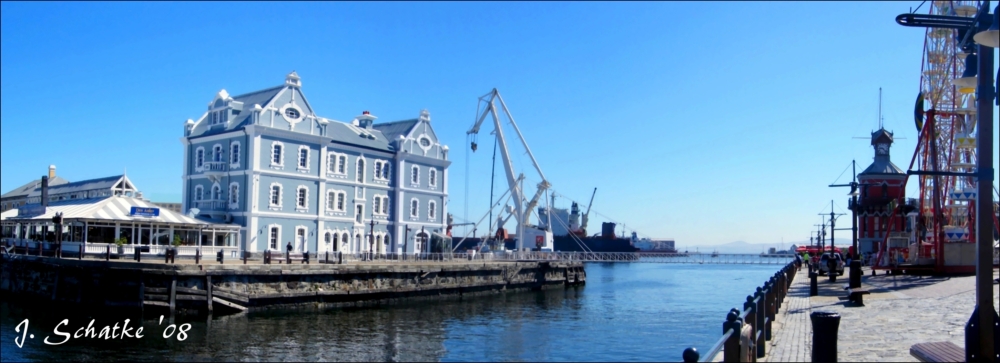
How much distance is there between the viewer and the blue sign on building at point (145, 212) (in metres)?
36.1

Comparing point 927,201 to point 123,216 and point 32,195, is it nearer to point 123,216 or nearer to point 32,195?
point 123,216

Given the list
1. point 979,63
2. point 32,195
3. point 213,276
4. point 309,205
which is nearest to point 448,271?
point 309,205

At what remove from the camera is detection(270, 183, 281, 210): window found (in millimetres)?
44750

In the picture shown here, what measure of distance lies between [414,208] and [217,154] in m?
14.8

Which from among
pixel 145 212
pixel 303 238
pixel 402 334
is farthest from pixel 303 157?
pixel 402 334

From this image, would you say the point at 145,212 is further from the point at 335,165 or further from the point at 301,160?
the point at 335,165

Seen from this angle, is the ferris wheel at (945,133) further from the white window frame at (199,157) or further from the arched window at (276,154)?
the white window frame at (199,157)

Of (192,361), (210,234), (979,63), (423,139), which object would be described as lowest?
(192,361)

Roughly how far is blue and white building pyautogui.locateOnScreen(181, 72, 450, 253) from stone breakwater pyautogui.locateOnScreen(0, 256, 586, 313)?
8797mm

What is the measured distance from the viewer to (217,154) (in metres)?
45.8

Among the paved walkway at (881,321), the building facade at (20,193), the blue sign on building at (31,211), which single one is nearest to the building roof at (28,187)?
the building facade at (20,193)

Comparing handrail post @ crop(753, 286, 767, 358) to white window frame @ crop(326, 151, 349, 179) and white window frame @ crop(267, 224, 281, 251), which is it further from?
white window frame @ crop(326, 151, 349, 179)

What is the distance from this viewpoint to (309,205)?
46938 mm

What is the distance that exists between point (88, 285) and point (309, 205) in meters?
17.4
